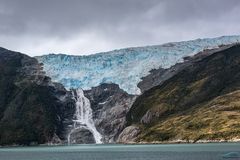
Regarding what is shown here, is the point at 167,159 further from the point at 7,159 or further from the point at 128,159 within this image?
the point at 7,159

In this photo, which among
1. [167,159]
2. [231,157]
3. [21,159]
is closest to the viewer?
[231,157]

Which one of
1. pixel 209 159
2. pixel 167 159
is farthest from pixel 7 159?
pixel 209 159

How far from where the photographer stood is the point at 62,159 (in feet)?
554

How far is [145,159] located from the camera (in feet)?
516

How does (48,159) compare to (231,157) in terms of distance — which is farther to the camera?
(48,159)

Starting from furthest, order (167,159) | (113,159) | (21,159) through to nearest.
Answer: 1. (21,159)
2. (113,159)
3. (167,159)

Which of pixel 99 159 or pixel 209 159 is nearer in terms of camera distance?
pixel 209 159

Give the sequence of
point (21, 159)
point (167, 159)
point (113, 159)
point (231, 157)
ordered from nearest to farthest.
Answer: point (231, 157) < point (167, 159) < point (113, 159) < point (21, 159)

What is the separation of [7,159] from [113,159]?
43.8m

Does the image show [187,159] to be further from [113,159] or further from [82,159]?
[82,159]

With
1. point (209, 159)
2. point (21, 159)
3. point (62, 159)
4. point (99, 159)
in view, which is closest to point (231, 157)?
point (209, 159)

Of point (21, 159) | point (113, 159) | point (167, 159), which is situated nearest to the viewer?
point (167, 159)

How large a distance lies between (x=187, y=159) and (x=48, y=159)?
51.4 metres

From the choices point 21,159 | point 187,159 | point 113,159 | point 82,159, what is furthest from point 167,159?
point 21,159
